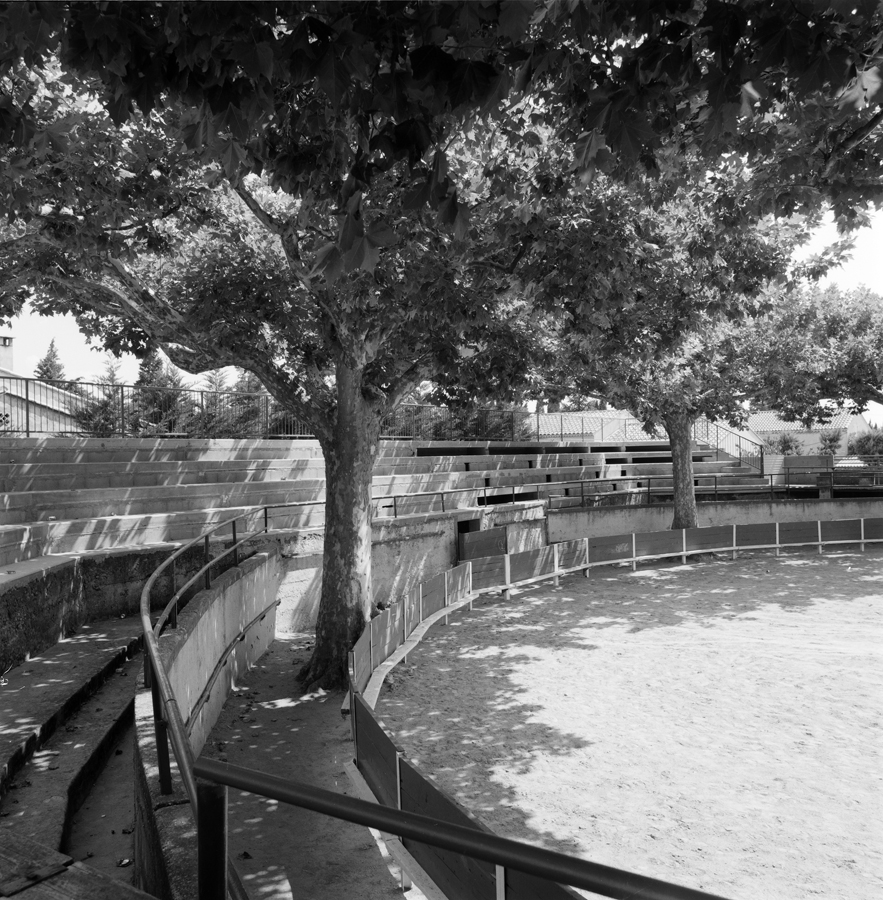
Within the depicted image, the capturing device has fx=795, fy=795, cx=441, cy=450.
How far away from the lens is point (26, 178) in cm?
795

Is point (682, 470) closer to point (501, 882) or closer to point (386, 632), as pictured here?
point (386, 632)

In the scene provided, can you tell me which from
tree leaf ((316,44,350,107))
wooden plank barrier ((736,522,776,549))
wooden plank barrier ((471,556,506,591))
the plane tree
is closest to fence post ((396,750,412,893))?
the plane tree

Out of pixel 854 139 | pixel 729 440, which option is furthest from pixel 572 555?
pixel 729 440

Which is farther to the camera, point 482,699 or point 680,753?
point 482,699

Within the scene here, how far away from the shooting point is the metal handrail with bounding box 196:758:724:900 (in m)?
1.48

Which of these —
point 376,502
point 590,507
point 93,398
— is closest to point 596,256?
point 376,502

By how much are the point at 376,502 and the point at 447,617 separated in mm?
3084

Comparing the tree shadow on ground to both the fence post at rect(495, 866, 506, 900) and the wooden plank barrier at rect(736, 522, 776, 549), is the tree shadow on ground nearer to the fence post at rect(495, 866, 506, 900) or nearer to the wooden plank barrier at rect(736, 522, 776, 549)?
the wooden plank barrier at rect(736, 522, 776, 549)

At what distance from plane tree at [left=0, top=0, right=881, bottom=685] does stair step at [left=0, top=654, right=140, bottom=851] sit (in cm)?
367

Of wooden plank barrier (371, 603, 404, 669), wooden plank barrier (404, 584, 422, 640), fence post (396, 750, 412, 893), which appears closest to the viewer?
fence post (396, 750, 412, 893)

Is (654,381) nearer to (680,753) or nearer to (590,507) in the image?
(590,507)

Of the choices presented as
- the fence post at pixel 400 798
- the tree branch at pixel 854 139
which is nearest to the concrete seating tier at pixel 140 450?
the fence post at pixel 400 798

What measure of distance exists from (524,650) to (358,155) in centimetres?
1091

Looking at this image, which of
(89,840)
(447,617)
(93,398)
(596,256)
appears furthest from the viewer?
(93,398)
